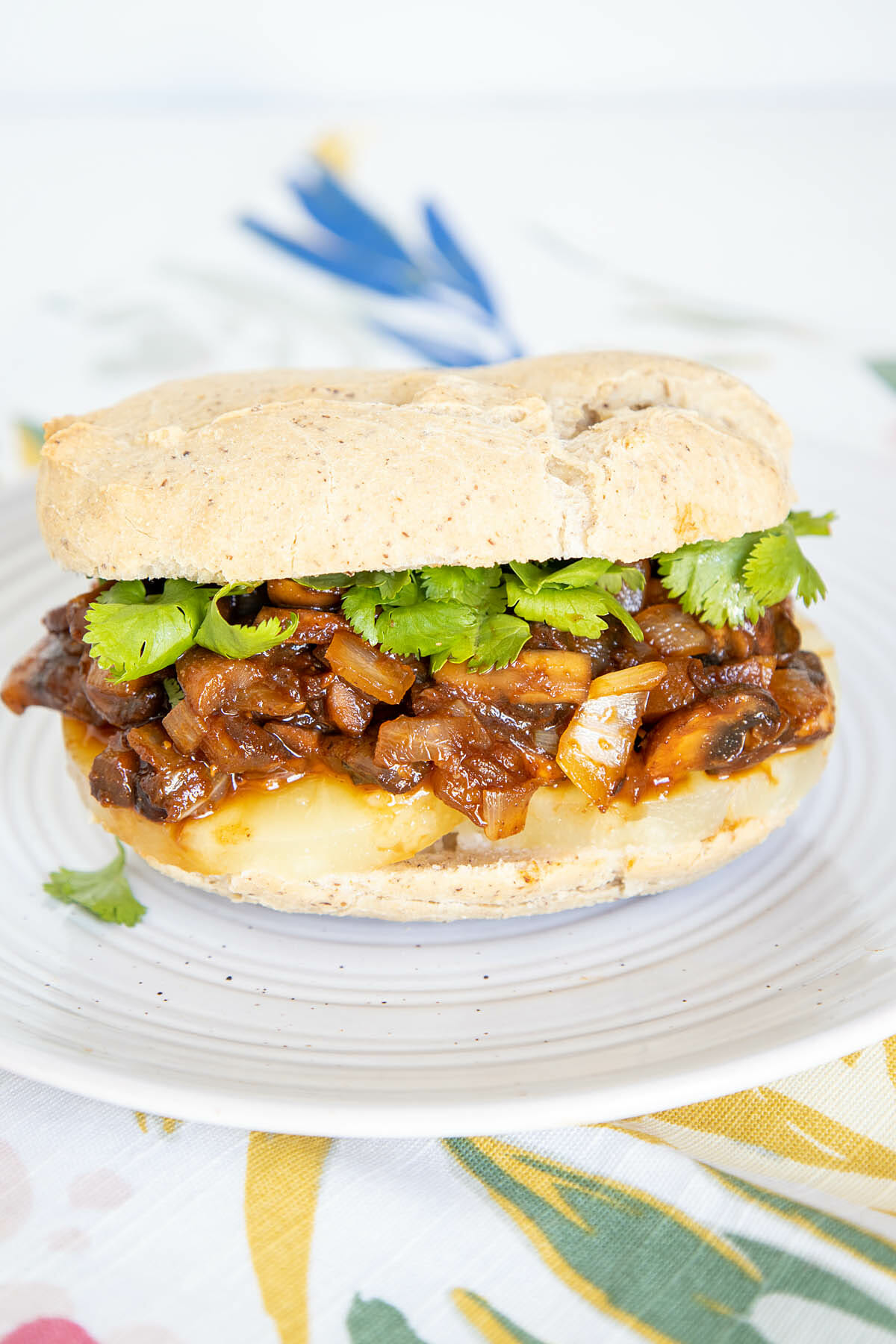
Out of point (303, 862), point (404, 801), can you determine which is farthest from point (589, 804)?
point (303, 862)

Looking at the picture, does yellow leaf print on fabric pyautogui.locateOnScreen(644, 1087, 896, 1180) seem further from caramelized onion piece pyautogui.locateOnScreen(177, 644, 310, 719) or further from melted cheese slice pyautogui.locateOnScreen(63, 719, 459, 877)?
caramelized onion piece pyautogui.locateOnScreen(177, 644, 310, 719)

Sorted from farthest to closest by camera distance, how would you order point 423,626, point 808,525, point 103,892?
1. point 808,525
2. point 103,892
3. point 423,626

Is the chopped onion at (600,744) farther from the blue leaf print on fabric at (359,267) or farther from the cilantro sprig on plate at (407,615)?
the blue leaf print on fabric at (359,267)

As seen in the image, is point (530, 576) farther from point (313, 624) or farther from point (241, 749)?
point (241, 749)

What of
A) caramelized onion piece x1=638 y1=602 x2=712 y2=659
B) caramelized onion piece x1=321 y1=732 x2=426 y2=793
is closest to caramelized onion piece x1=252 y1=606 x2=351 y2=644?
caramelized onion piece x1=321 y1=732 x2=426 y2=793

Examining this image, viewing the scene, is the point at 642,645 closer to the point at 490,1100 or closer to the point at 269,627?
the point at 269,627

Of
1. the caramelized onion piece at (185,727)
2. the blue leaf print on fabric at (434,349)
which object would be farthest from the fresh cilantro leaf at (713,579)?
the blue leaf print on fabric at (434,349)

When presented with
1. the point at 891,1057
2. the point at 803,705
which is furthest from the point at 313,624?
the point at 891,1057
